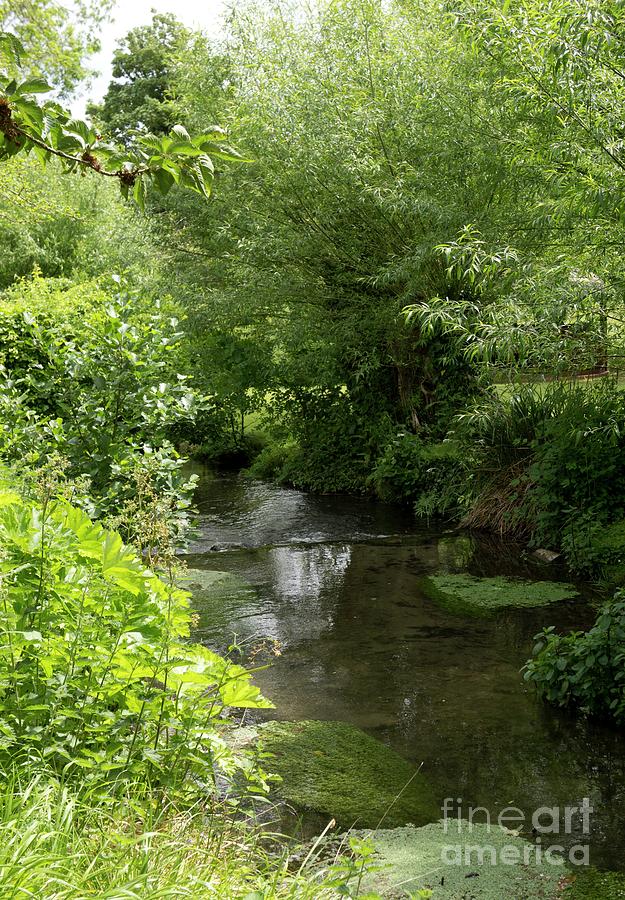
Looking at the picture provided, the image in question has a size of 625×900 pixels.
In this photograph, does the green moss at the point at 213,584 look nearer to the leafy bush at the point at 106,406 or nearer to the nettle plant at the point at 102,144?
the leafy bush at the point at 106,406

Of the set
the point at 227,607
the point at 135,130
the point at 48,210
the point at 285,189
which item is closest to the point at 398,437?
the point at 285,189

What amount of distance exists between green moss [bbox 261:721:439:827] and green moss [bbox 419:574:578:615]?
9.03ft

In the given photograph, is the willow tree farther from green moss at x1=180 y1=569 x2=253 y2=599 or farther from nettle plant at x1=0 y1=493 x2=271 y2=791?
nettle plant at x1=0 y1=493 x2=271 y2=791

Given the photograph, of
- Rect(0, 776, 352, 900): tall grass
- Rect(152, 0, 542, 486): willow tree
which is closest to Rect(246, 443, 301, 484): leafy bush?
Rect(152, 0, 542, 486): willow tree

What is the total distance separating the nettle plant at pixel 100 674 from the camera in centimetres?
275

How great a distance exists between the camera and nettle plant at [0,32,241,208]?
1961 millimetres

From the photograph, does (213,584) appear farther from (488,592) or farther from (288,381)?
(288,381)

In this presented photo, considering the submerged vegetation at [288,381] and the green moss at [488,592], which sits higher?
the submerged vegetation at [288,381]

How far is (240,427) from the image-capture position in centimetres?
1861

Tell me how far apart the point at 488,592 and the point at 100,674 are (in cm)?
563

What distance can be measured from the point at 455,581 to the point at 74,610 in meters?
5.75

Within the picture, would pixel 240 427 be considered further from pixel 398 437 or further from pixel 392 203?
pixel 392 203

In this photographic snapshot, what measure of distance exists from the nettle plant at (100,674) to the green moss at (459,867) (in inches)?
34.8

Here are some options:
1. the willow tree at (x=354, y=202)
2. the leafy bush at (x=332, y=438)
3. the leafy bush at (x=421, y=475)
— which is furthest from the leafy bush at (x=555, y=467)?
the leafy bush at (x=332, y=438)
